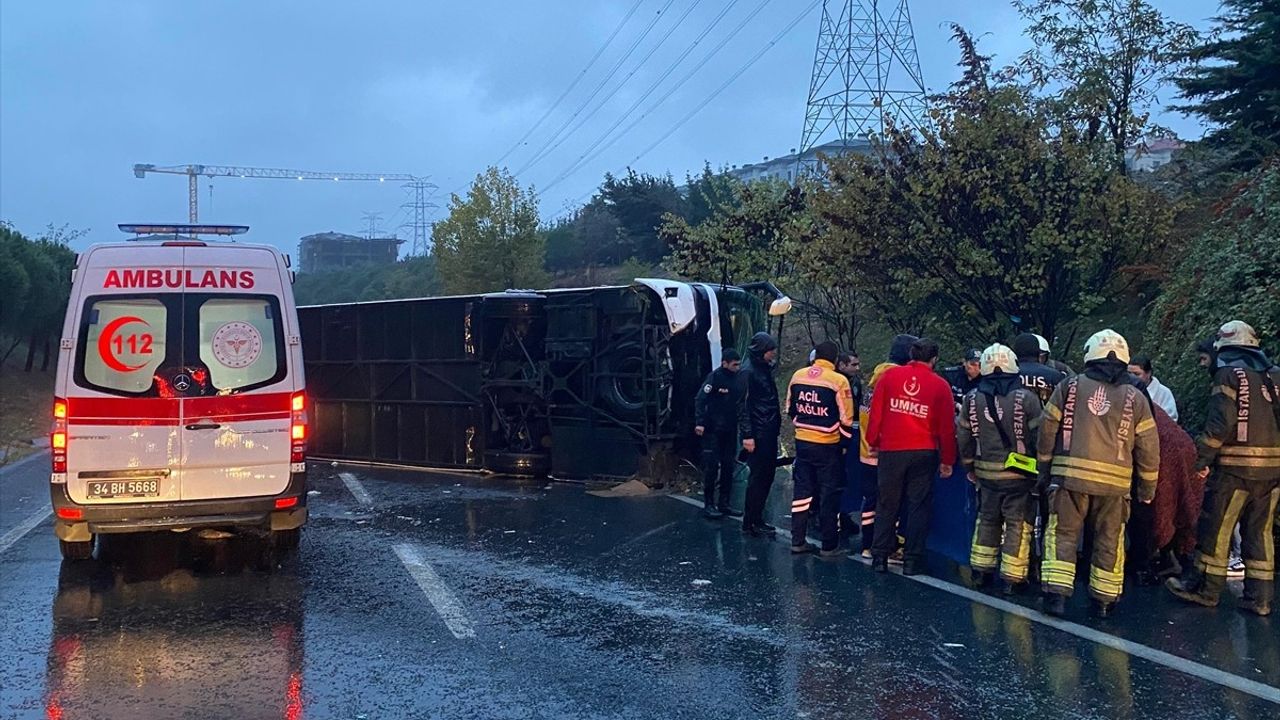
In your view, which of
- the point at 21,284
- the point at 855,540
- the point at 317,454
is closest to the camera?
the point at 855,540

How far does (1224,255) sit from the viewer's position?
9.47 meters

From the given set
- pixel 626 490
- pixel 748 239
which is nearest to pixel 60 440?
pixel 626 490

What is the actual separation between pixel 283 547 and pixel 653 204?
35.7 meters

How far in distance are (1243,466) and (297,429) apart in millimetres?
6422

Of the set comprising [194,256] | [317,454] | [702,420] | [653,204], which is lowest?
[317,454]

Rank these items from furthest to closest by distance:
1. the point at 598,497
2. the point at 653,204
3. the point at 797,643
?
the point at 653,204 → the point at 598,497 → the point at 797,643

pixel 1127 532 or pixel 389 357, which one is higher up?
pixel 389 357

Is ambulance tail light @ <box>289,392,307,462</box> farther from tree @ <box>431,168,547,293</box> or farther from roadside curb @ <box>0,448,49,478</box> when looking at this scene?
tree @ <box>431,168,547,293</box>

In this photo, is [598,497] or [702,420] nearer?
[702,420]

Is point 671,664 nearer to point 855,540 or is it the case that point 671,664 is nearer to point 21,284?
point 855,540

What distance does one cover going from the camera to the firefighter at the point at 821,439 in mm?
8422

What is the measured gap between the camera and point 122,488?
741 cm

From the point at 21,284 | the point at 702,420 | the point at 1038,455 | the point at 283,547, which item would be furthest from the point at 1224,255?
the point at 21,284

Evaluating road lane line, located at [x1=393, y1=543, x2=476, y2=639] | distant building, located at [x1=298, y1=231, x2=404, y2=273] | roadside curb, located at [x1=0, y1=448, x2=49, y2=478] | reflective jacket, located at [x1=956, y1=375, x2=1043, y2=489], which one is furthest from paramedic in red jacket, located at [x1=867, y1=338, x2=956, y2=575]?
distant building, located at [x1=298, y1=231, x2=404, y2=273]
